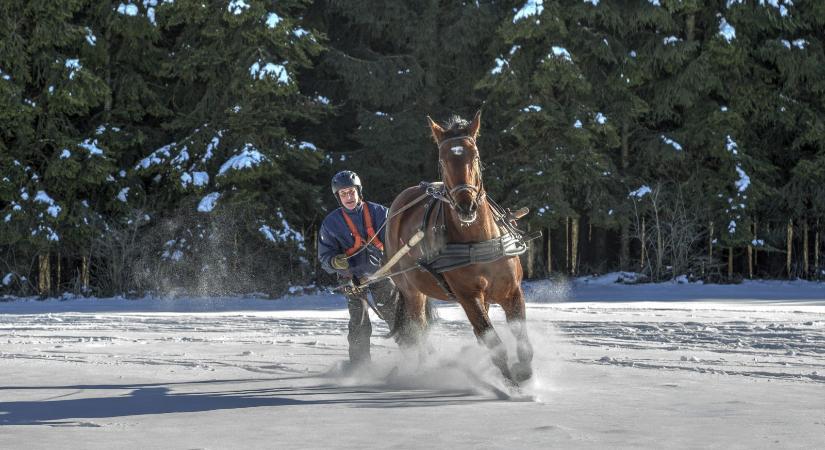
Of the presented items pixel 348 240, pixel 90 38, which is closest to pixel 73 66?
pixel 90 38

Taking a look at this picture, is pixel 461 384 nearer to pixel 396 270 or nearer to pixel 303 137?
pixel 396 270

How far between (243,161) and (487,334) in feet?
53.4

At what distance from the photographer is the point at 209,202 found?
25.2 meters

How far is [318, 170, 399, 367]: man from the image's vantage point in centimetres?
1129

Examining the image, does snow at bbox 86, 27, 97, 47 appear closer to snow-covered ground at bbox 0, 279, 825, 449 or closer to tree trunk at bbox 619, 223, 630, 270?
snow-covered ground at bbox 0, 279, 825, 449

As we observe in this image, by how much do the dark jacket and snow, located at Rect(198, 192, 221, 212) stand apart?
45.9 ft

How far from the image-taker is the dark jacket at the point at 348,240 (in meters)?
11.3

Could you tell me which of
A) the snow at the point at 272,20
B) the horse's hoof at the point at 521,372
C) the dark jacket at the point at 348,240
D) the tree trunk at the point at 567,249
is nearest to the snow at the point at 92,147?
the snow at the point at 272,20

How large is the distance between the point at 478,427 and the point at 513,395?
156cm

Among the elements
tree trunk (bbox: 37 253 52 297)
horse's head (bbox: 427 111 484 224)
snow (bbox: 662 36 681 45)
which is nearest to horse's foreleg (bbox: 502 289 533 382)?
horse's head (bbox: 427 111 484 224)

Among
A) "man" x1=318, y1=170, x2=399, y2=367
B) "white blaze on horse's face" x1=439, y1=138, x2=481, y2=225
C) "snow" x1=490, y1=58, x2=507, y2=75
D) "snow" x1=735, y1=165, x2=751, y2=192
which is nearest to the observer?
"white blaze on horse's face" x1=439, y1=138, x2=481, y2=225

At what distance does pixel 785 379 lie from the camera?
1038 cm

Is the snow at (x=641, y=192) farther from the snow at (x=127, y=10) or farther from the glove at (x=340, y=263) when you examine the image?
the glove at (x=340, y=263)

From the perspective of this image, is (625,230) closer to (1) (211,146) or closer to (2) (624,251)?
(2) (624,251)
